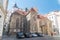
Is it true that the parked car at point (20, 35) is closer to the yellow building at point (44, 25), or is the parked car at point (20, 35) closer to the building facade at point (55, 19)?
the yellow building at point (44, 25)

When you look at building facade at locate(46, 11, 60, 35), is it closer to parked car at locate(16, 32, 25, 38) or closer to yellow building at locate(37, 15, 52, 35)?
yellow building at locate(37, 15, 52, 35)

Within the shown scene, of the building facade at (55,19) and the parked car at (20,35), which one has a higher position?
the building facade at (55,19)

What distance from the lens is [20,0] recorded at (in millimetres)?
2004

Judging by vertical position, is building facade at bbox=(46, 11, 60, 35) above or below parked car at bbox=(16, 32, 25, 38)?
above

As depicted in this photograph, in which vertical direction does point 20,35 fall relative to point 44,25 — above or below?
below

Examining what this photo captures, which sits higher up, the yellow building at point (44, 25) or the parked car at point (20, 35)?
the yellow building at point (44, 25)

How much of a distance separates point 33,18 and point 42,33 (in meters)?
0.25

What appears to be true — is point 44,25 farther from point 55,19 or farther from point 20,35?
point 20,35

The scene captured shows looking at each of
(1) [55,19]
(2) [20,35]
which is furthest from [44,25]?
(2) [20,35]

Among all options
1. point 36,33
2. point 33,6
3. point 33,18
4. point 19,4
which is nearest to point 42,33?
point 36,33

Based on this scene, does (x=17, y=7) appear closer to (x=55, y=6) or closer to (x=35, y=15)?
(x=35, y=15)

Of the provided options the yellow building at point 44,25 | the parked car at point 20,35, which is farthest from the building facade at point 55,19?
the parked car at point 20,35

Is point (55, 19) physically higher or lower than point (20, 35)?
higher

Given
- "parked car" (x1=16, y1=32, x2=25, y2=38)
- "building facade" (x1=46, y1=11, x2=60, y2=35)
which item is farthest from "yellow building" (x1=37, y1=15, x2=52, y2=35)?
"parked car" (x1=16, y1=32, x2=25, y2=38)
